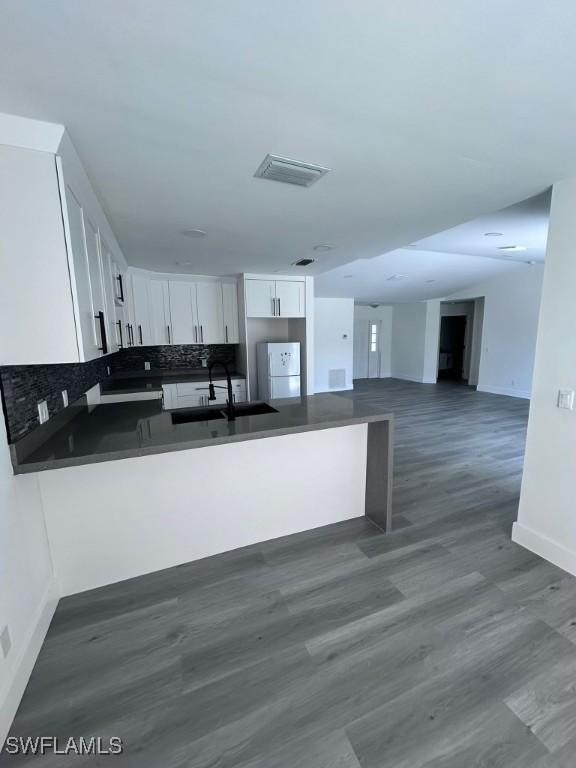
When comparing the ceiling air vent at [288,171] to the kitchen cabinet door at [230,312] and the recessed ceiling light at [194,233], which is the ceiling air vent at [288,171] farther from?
the kitchen cabinet door at [230,312]

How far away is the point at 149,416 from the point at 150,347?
9.69 ft

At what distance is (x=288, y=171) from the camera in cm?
179

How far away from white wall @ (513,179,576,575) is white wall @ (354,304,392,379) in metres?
7.77

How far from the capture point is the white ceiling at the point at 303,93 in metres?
0.92

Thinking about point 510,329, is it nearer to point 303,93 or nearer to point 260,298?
point 260,298

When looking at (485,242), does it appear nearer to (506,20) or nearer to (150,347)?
(506,20)

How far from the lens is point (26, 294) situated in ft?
4.73

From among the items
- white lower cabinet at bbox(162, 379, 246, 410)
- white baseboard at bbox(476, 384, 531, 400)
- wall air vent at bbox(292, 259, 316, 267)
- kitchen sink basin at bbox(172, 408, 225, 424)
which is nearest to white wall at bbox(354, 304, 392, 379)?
white baseboard at bbox(476, 384, 531, 400)

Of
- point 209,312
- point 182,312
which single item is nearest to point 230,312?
point 209,312

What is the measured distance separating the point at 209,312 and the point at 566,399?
4.35 meters

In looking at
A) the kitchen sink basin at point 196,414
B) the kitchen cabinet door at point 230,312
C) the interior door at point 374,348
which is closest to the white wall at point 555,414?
the kitchen sink basin at point 196,414

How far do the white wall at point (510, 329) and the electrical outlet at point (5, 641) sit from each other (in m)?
8.07

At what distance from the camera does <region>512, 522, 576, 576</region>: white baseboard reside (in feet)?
6.72

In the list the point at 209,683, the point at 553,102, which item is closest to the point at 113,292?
the point at 209,683
